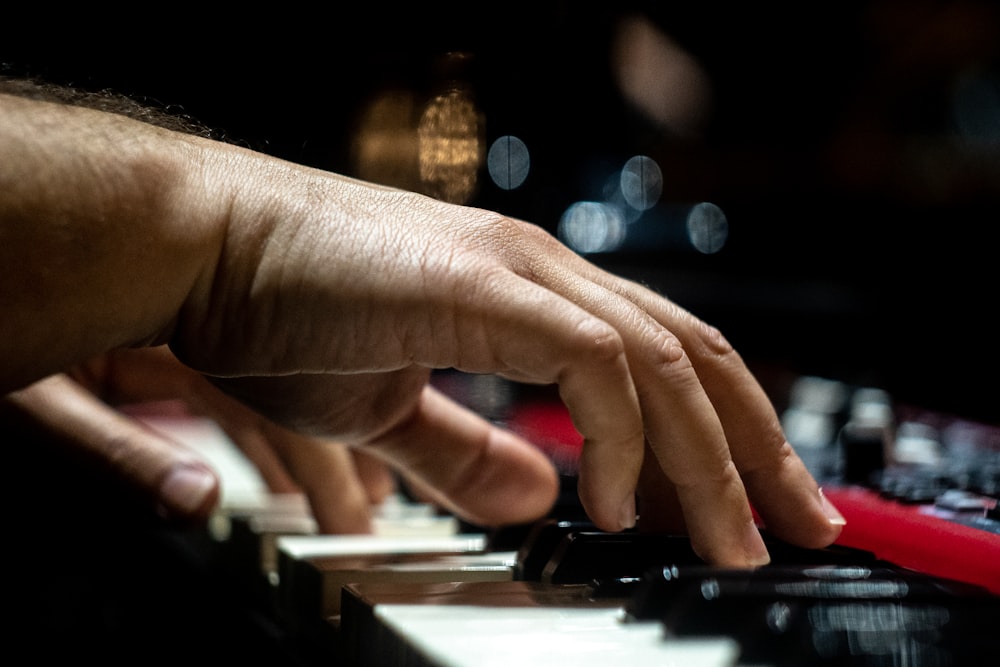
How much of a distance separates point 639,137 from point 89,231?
2.52 metres

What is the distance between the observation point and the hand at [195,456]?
1211 millimetres

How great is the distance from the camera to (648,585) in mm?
667

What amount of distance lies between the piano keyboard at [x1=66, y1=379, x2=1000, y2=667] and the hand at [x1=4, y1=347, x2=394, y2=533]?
0.06m

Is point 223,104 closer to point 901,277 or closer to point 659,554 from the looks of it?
point 901,277

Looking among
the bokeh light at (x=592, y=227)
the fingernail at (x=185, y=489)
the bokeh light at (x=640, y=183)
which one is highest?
the bokeh light at (x=640, y=183)

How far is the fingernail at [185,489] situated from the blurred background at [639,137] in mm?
582

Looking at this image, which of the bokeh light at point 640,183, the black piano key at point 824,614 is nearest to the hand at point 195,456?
the black piano key at point 824,614

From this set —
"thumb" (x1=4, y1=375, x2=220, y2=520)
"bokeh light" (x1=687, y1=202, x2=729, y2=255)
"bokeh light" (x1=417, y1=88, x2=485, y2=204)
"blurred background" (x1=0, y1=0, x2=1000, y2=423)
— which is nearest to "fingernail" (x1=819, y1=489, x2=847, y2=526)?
"thumb" (x1=4, y1=375, x2=220, y2=520)

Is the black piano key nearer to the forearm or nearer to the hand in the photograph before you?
the forearm

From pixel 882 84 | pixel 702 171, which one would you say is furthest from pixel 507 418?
pixel 882 84

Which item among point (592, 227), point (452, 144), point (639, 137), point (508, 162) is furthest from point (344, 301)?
point (639, 137)

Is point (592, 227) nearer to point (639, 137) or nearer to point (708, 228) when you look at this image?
point (708, 228)

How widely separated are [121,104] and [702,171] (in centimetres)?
321

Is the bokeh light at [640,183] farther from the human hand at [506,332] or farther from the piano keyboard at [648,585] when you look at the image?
the human hand at [506,332]
